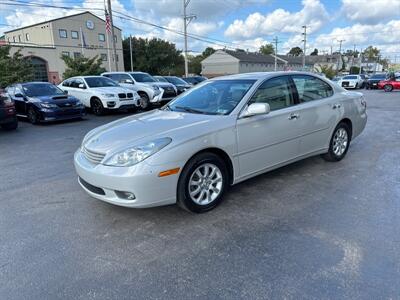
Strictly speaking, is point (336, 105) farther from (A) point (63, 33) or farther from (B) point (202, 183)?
(A) point (63, 33)

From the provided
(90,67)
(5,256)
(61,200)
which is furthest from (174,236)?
(90,67)

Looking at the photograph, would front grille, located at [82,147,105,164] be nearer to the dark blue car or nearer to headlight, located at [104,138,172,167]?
headlight, located at [104,138,172,167]

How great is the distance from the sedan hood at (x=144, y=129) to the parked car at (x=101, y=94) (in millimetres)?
8199

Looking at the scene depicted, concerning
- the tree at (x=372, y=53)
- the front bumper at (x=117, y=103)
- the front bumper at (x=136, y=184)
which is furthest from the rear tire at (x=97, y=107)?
the tree at (x=372, y=53)

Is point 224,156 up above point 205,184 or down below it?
above

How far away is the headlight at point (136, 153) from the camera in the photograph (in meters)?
3.11

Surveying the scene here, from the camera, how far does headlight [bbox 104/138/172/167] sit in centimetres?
A: 311

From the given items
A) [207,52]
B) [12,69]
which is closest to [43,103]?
[12,69]

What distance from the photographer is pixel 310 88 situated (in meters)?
4.81

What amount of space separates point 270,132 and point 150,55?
5981 cm

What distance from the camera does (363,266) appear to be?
8.35 feet

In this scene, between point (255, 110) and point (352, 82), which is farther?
point (352, 82)

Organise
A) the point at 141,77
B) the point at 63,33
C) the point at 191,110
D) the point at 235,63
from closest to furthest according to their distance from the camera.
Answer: the point at 191,110
the point at 141,77
the point at 63,33
the point at 235,63

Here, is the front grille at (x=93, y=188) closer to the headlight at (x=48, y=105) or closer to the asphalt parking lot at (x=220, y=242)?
the asphalt parking lot at (x=220, y=242)
